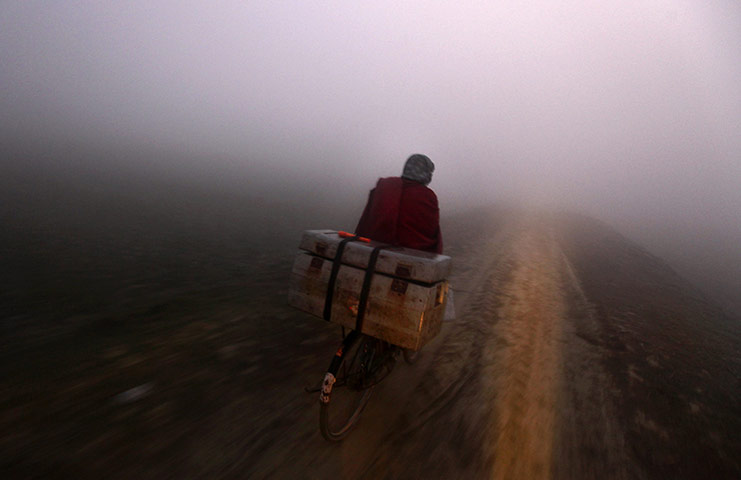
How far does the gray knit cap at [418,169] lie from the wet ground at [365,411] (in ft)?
8.02

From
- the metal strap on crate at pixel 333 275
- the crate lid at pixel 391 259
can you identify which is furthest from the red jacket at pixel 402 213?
the metal strap on crate at pixel 333 275

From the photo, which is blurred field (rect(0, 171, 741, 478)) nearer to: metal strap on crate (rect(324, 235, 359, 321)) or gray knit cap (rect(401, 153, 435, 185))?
metal strap on crate (rect(324, 235, 359, 321))

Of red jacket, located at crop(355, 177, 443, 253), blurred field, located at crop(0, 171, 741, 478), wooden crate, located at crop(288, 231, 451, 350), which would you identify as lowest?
blurred field, located at crop(0, 171, 741, 478)

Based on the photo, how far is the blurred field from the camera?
277cm

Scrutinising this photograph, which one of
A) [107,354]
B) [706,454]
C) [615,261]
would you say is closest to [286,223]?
[107,354]

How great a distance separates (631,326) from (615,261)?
1106 cm

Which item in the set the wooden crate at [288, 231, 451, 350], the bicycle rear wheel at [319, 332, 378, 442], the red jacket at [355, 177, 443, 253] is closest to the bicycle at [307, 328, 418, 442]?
the bicycle rear wheel at [319, 332, 378, 442]

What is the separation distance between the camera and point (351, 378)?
124 inches

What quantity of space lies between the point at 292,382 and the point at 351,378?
1049 millimetres

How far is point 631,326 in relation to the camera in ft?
24.2

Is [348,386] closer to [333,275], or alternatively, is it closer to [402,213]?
[333,275]

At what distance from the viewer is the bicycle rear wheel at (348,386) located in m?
2.72

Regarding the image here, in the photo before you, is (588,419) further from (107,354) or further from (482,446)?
(107,354)

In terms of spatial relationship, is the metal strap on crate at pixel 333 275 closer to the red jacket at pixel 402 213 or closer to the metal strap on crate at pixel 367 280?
the metal strap on crate at pixel 367 280
